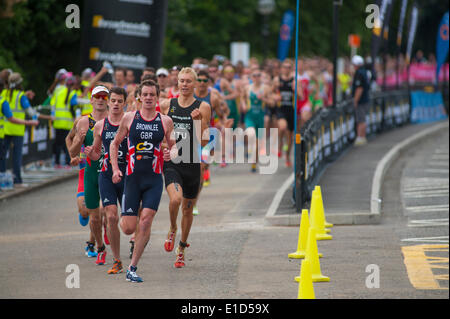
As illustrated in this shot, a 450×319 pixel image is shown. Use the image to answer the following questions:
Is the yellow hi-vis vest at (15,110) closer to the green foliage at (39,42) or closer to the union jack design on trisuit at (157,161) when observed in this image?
the green foliage at (39,42)

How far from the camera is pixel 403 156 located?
26.2m

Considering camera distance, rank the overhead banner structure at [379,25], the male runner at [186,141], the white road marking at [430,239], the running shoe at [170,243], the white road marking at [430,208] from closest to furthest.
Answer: the male runner at [186,141]
the running shoe at [170,243]
the white road marking at [430,239]
the white road marking at [430,208]
the overhead banner structure at [379,25]

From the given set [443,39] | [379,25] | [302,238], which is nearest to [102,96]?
[302,238]

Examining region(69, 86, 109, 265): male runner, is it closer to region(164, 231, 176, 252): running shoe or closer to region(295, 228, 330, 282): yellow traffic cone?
region(164, 231, 176, 252): running shoe

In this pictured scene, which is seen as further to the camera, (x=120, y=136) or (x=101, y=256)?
(x=101, y=256)

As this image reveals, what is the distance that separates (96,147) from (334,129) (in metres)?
11.8

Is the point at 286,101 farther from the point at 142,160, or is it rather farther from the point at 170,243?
the point at 142,160

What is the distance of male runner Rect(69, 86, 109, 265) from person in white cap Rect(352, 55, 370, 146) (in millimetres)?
14167

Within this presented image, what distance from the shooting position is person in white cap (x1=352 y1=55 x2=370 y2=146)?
25562 millimetres

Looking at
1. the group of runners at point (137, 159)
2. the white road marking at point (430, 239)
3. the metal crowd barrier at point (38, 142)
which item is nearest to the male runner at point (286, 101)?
the metal crowd barrier at point (38, 142)

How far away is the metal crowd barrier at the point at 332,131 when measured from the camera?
52.5 ft

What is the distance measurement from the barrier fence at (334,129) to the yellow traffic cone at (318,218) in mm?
1885

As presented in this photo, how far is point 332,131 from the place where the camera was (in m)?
22.3
